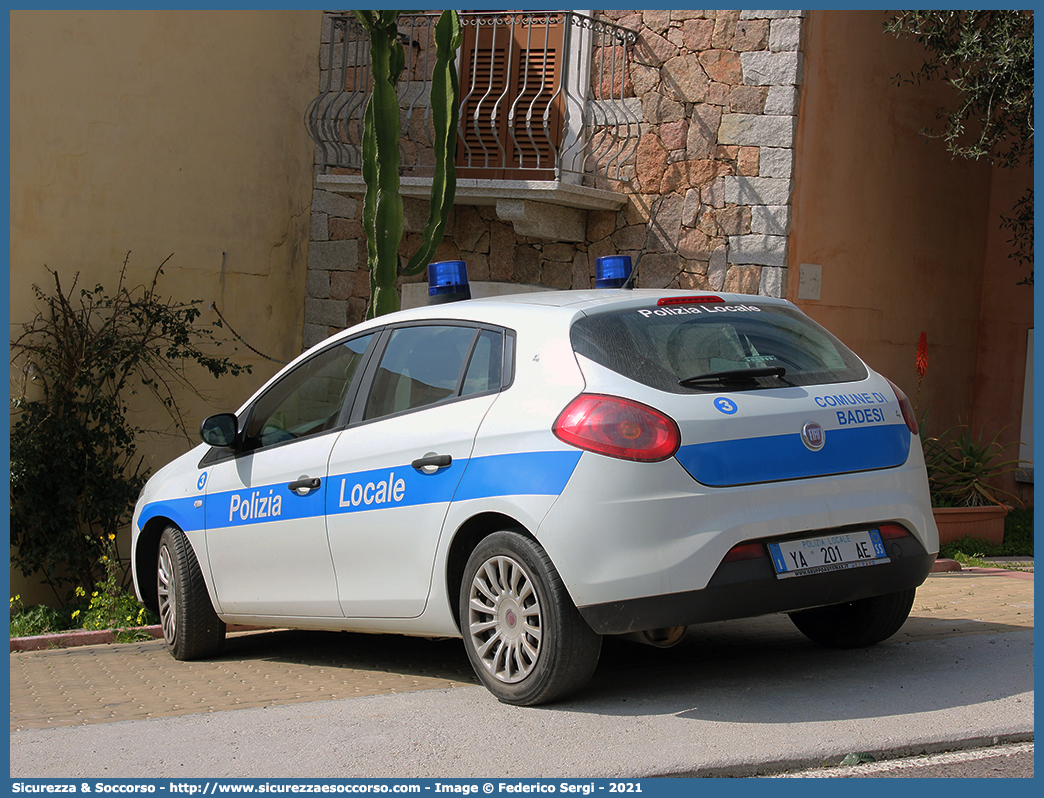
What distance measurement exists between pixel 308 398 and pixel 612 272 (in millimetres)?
1614

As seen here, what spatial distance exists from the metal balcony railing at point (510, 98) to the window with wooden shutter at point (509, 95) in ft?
0.04

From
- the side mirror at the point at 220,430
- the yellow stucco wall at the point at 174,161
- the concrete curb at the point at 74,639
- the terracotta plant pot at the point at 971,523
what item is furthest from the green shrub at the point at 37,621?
the terracotta plant pot at the point at 971,523

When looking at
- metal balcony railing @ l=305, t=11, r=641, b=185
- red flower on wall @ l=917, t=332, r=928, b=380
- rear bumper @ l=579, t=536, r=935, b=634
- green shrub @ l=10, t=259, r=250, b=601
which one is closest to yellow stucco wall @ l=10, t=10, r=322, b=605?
green shrub @ l=10, t=259, r=250, b=601

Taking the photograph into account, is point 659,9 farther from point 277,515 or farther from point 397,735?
point 397,735

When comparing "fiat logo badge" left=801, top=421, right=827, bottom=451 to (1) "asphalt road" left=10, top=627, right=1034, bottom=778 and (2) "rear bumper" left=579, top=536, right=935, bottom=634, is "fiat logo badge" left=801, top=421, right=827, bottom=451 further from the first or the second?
(1) "asphalt road" left=10, top=627, right=1034, bottom=778

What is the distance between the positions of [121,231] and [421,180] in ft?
8.98

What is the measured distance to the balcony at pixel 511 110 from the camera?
10453mm

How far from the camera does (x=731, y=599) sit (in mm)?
4098

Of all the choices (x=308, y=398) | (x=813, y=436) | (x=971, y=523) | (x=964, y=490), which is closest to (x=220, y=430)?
(x=308, y=398)

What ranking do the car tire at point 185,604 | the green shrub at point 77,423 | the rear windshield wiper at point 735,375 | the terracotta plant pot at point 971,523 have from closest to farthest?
the rear windshield wiper at point 735,375
the car tire at point 185,604
the green shrub at point 77,423
the terracotta plant pot at point 971,523

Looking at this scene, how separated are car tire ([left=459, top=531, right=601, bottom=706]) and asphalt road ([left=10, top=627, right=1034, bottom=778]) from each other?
0.11m

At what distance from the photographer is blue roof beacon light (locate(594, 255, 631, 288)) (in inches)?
224

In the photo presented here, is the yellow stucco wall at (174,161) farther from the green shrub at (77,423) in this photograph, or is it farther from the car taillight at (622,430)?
the car taillight at (622,430)

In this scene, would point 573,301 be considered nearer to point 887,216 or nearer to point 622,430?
point 622,430
